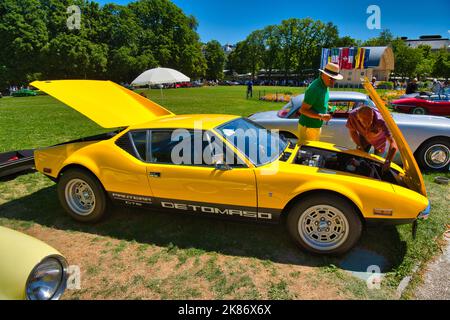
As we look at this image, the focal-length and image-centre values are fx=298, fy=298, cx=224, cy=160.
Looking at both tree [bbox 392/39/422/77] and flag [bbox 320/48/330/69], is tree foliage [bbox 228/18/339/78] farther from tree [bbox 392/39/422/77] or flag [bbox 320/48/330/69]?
flag [bbox 320/48/330/69]

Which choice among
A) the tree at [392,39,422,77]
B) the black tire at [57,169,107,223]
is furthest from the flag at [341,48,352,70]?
the black tire at [57,169,107,223]

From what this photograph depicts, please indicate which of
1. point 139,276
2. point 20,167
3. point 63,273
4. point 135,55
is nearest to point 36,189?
point 20,167

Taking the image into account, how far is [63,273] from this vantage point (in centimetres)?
196

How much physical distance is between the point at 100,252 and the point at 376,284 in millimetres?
2779

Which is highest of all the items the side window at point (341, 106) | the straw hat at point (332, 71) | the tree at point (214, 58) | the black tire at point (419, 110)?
the tree at point (214, 58)

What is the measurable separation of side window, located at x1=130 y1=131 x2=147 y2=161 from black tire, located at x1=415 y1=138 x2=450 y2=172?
4.82 metres

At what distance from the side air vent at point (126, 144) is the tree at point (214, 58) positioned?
3198 inches

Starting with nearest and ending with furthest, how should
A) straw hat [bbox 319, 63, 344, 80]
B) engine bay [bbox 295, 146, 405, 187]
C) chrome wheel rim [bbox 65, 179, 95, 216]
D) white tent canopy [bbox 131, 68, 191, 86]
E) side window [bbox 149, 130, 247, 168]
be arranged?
side window [bbox 149, 130, 247, 168] → engine bay [bbox 295, 146, 405, 187] → chrome wheel rim [bbox 65, 179, 95, 216] → straw hat [bbox 319, 63, 344, 80] → white tent canopy [bbox 131, 68, 191, 86]

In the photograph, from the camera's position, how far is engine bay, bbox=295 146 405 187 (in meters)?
3.35

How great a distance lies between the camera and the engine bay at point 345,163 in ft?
11.0

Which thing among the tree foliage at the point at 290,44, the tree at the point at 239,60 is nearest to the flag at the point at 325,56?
the tree foliage at the point at 290,44

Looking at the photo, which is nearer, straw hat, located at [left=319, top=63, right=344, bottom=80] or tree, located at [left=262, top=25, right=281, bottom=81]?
straw hat, located at [left=319, top=63, right=344, bottom=80]

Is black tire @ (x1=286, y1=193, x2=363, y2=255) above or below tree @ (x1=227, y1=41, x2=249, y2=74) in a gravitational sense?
below

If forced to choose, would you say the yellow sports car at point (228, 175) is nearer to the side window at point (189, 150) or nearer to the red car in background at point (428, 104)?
the side window at point (189, 150)
